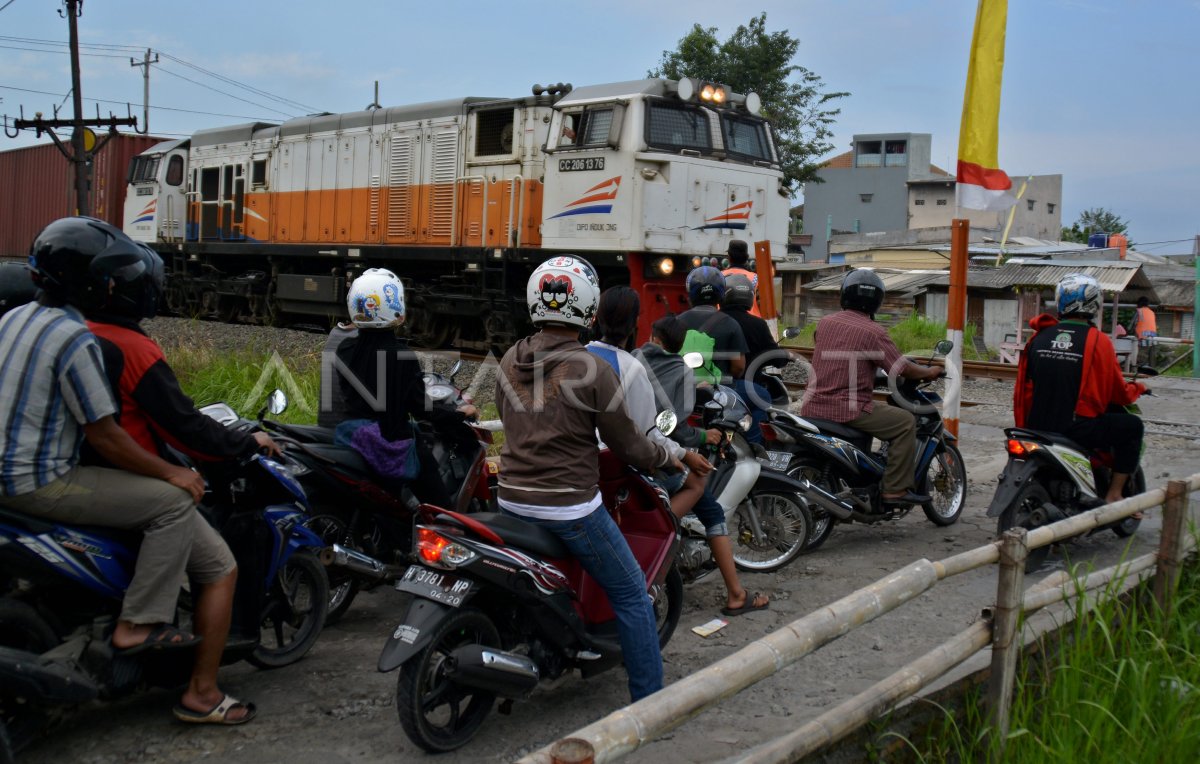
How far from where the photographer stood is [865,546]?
6.46m

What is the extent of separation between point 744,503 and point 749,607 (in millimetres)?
763

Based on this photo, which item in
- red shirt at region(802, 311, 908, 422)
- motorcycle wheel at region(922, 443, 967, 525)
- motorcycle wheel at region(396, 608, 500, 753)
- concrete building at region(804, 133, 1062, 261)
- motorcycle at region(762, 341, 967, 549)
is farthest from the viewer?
concrete building at region(804, 133, 1062, 261)

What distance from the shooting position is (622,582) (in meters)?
3.75

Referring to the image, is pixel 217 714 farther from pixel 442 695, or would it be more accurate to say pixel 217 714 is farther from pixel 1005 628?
pixel 1005 628

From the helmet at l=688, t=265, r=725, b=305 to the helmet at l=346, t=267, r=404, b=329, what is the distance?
214 centimetres

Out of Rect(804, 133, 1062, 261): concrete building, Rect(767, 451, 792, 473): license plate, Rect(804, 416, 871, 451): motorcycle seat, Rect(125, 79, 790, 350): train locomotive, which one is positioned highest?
Rect(804, 133, 1062, 261): concrete building

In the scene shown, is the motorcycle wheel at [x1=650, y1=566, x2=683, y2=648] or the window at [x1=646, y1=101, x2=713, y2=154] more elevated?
the window at [x1=646, y1=101, x2=713, y2=154]

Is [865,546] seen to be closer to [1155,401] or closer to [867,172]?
[1155,401]

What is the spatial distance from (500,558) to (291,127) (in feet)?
55.0

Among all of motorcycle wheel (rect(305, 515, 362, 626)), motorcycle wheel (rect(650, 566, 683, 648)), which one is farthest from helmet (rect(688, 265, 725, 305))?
motorcycle wheel (rect(305, 515, 362, 626))

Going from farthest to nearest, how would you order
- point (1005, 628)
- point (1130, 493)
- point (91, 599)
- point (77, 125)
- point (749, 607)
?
1. point (77, 125)
2. point (1130, 493)
3. point (749, 607)
4. point (1005, 628)
5. point (91, 599)

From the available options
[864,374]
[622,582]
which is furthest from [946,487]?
[622,582]

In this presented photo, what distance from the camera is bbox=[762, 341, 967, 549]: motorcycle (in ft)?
20.2

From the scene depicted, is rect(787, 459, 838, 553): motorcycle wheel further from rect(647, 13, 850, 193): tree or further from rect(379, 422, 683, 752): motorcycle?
rect(647, 13, 850, 193): tree
